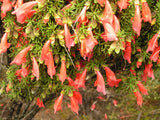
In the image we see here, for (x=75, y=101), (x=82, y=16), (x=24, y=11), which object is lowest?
(x=75, y=101)

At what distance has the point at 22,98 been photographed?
57.7 inches

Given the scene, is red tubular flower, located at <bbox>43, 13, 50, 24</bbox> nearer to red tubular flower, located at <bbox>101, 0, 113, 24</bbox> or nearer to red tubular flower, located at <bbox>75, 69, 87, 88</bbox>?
red tubular flower, located at <bbox>101, 0, 113, 24</bbox>

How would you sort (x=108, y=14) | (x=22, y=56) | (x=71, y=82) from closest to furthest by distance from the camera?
1. (x=108, y=14)
2. (x=22, y=56)
3. (x=71, y=82)

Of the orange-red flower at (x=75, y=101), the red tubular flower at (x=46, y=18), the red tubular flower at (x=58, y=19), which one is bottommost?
the orange-red flower at (x=75, y=101)

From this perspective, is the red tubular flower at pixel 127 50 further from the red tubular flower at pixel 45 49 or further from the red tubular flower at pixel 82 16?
the red tubular flower at pixel 45 49

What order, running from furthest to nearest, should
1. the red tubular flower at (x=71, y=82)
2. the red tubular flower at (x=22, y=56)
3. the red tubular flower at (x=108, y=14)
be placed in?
the red tubular flower at (x=71, y=82) → the red tubular flower at (x=22, y=56) → the red tubular flower at (x=108, y=14)

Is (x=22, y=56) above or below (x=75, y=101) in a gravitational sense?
above

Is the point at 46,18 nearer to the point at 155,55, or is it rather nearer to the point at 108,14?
the point at 108,14

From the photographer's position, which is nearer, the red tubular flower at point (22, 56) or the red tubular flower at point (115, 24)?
the red tubular flower at point (115, 24)

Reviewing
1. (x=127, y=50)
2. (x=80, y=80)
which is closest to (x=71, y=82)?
(x=80, y=80)

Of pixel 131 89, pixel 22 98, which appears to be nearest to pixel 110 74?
pixel 131 89

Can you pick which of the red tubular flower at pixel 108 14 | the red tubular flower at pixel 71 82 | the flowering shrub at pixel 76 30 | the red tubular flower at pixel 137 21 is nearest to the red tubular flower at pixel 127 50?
the flowering shrub at pixel 76 30

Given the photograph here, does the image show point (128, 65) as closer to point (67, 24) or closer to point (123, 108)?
point (67, 24)

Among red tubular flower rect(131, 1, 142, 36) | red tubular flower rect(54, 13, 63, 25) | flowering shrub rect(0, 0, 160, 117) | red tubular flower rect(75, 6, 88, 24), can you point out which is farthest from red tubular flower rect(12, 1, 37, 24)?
red tubular flower rect(131, 1, 142, 36)
